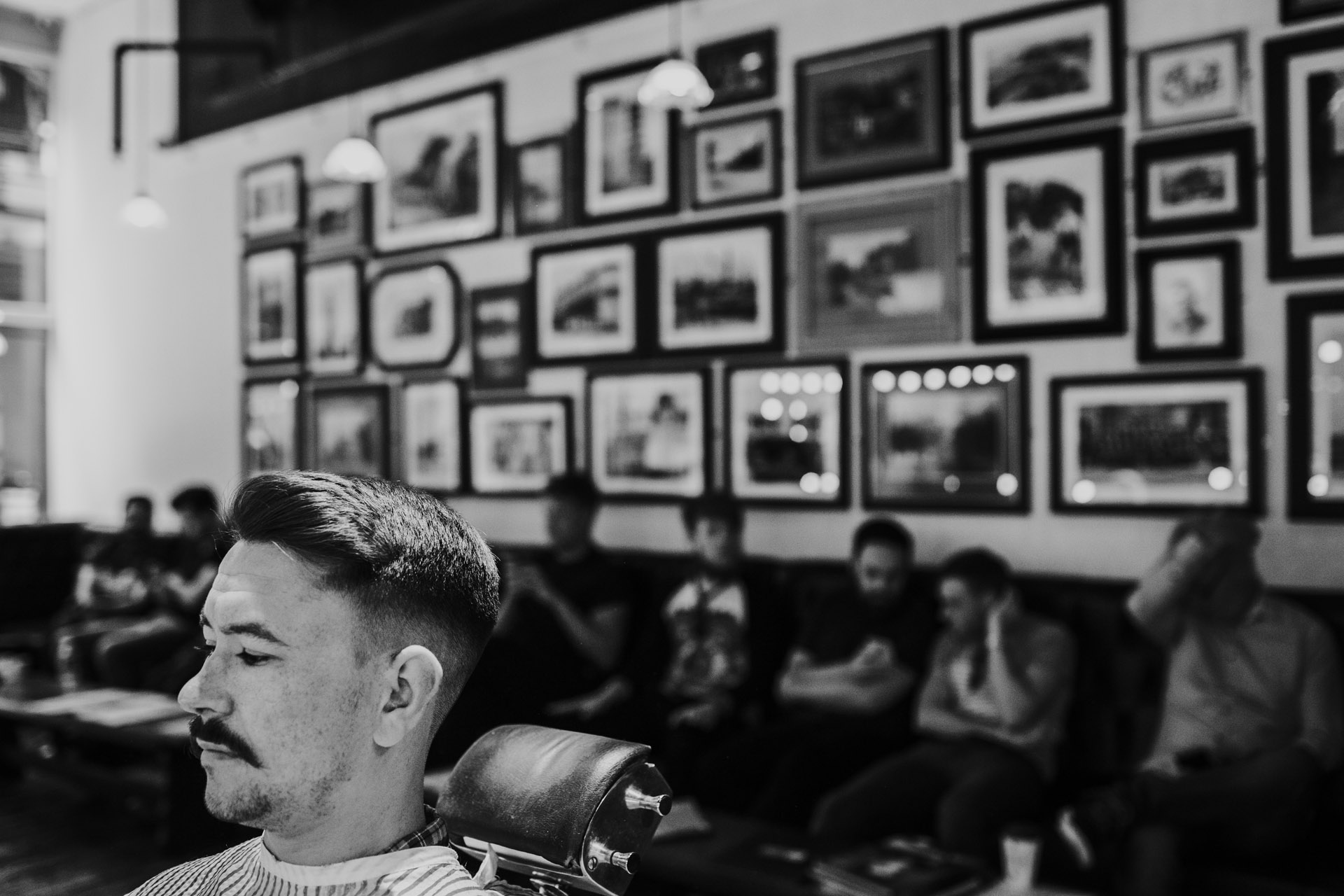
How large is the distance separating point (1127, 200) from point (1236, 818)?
185cm

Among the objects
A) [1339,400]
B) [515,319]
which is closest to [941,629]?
[1339,400]

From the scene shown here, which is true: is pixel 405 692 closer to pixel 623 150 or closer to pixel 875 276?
pixel 875 276

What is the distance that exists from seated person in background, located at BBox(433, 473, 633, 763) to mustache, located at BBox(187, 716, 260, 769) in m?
2.68

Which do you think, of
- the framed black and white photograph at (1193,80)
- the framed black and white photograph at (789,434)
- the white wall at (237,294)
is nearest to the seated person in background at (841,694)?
the white wall at (237,294)

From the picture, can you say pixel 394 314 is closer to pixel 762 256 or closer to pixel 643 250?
pixel 643 250

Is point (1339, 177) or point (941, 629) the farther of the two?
point (941, 629)

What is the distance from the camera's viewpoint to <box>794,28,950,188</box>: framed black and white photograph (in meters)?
3.88

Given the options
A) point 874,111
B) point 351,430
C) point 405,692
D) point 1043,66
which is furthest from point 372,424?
point 405,692

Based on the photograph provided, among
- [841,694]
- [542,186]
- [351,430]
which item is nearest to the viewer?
[841,694]

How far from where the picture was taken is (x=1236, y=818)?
268cm

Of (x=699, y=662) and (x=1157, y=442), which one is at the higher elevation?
(x=1157, y=442)

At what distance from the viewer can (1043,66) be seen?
3.66 metres

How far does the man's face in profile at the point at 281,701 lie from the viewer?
1059 millimetres

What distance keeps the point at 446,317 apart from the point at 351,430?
0.90 m
